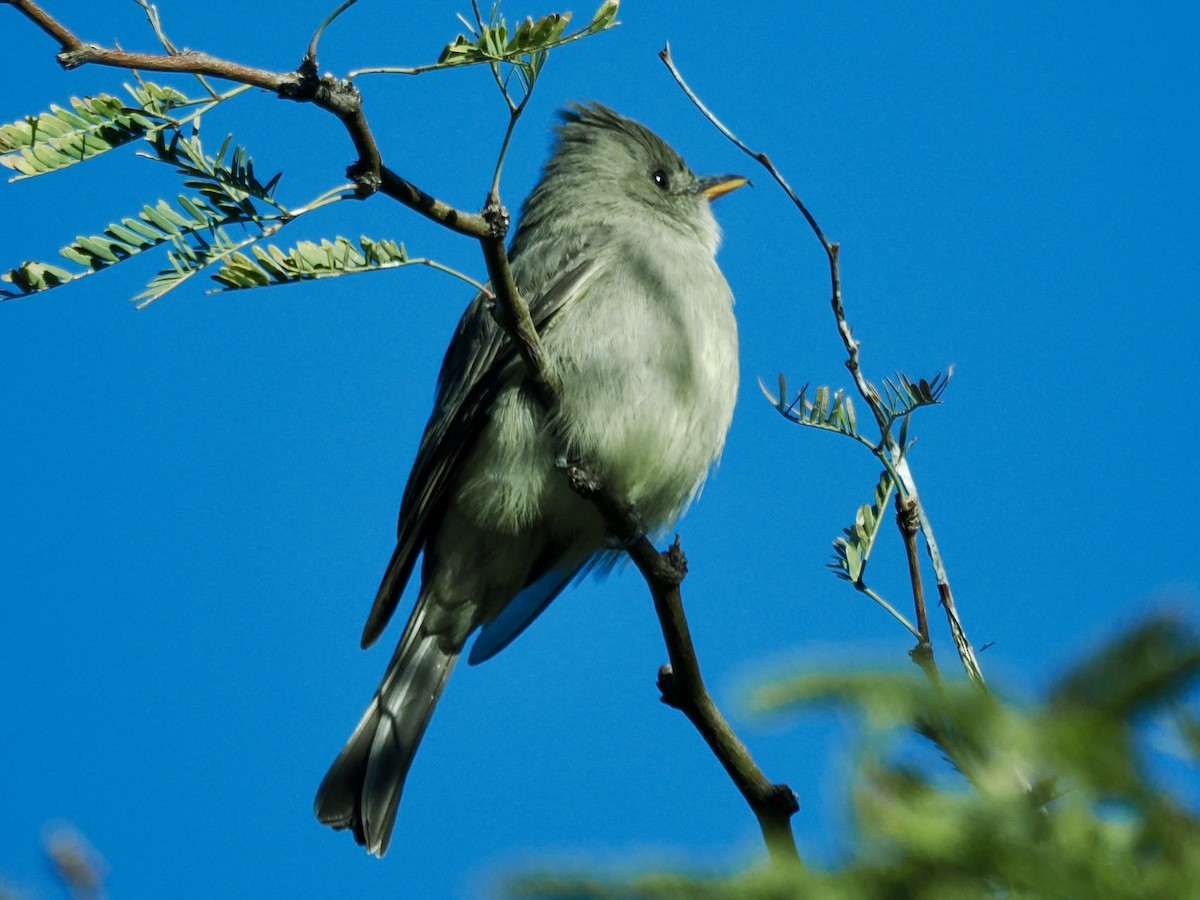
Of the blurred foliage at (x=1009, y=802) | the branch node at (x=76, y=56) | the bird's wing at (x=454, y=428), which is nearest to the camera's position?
the blurred foliage at (x=1009, y=802)

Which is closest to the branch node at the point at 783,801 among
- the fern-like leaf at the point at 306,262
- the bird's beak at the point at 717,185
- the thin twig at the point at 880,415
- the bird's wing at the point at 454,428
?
the thin twig at the point at 880,415

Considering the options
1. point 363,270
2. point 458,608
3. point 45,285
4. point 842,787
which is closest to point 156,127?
point 45,285

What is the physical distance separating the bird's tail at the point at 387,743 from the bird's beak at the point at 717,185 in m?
2.81

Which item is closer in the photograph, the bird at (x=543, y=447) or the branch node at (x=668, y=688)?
the branch node at (x=668, y=688)

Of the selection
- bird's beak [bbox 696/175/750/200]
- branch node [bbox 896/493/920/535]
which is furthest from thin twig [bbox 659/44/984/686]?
bird's beak [bbox 696/175/750/200]

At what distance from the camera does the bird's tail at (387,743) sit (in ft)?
19.6

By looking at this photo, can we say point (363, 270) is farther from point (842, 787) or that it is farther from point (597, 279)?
point (597, 279)

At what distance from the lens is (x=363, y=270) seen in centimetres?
326

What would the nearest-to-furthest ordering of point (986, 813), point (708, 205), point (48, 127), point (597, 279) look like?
point (986, 813)
point (48, 127)
point (597, 279)
point (708, 205)

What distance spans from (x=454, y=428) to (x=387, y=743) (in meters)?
1.52

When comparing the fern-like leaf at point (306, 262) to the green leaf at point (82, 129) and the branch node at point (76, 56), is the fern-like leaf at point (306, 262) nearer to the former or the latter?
the green leaf at point (82, 129)

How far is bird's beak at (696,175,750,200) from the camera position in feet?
24.6

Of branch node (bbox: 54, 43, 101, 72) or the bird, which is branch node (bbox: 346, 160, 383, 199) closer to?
branch node (bbox: 54, 43, 101, 72)

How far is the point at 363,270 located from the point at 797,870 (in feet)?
Answer: 7.90
